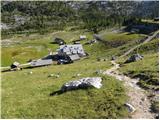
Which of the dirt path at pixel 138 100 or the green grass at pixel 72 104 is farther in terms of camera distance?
the green grass at pixel 72 104

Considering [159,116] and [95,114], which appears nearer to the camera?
[159,116]

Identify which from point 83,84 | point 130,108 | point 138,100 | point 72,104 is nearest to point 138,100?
point 138,100

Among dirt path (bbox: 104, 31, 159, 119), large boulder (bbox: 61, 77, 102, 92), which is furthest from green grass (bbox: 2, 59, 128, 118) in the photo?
dirt path (bbox: 104, 31, 159, 119)

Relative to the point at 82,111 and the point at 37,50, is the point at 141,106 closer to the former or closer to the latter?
the point at 82,111

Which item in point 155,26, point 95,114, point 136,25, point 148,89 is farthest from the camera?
point 136,25

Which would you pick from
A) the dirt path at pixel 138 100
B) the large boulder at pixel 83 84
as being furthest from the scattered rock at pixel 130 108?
the large boulder at pixel 83 84

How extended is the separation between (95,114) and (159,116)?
482 cm

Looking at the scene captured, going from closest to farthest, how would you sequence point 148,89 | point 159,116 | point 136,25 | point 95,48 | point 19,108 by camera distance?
point 159,116, point 19,108, point 148,89, point 95,48, point 136,25

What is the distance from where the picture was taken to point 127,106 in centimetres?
2752

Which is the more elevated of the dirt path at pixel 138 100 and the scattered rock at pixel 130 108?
the scattered rock at pixel 130 108

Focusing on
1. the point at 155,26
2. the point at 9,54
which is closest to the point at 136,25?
the point at 155,26

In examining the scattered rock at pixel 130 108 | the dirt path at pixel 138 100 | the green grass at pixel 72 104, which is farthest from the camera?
the green grass at pixel 72 104

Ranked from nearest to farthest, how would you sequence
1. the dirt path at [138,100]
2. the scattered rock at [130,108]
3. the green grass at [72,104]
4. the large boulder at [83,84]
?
the dirt path at [138,100], the scattered rock at [130,108], the green grass at [72,104], the large boulder at [83,84]

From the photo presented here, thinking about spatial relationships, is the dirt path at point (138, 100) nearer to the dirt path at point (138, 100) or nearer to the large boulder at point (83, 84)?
the dirt path at point (138, 100)
